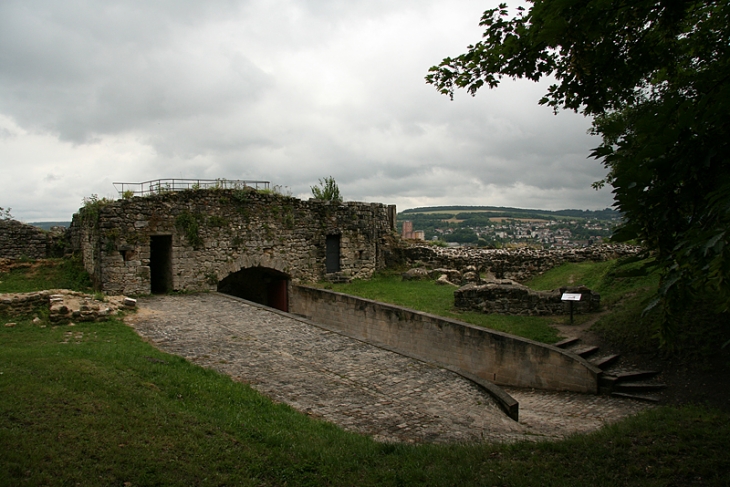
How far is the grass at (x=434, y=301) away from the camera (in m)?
11.8

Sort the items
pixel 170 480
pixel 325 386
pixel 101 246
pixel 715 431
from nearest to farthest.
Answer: pixel 170 480
pixel 715 431
pixel 325 386
pixel 101 246

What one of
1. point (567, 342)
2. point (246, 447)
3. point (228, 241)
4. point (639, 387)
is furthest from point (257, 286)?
point (246, 447)

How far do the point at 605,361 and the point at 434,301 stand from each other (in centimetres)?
604

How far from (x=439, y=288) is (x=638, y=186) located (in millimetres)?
13750

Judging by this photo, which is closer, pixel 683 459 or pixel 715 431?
pixel 683 459

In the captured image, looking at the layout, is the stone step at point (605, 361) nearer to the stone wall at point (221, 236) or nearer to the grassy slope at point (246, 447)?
the grassy slope at point (246, 447)

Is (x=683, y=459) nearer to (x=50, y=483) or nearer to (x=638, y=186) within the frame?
(x=638, y=186)

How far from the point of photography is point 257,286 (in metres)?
21.1

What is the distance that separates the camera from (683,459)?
193 inches

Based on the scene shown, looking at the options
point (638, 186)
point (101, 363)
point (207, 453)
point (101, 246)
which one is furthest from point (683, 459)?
point (101, 246)

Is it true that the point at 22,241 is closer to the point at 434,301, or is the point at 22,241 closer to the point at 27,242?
the point at 27,242

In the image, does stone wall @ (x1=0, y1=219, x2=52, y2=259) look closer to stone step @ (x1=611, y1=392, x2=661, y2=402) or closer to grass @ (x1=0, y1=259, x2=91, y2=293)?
grass @ (x1=0, y1=259, x2=91, y2=293)

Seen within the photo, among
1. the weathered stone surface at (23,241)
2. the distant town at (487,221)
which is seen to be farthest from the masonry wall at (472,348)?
the distant town at (487,221)

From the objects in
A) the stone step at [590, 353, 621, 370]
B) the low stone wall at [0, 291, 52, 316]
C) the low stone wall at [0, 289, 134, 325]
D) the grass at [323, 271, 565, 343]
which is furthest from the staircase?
the low stone wall at [0, 291, 52, 316]
